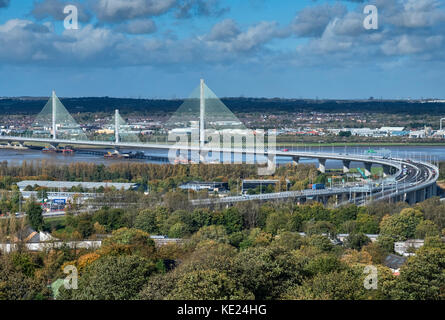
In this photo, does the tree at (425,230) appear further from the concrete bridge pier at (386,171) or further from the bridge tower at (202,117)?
the bridge tower at (202,117)

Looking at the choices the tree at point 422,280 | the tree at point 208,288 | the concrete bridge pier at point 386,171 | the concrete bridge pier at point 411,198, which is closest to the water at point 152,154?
the concrete bridge pier at point 386,171

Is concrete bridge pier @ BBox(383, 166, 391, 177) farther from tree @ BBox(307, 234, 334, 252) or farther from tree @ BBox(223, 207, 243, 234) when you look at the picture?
tree @ BBox(307, 234, 334, 252)

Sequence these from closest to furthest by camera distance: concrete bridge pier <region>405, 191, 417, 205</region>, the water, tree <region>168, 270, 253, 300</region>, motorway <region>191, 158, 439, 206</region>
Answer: tree <region>168, 270, 253, 300</region>
motorway <region>191, 158, 439, 206</region>
concrete bridge pier <region>405, 191, 417, 205</region>
the water

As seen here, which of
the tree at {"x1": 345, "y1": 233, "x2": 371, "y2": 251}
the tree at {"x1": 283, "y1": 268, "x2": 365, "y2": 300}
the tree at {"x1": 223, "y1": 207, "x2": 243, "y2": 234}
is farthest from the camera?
the tree at {"x1": 223, "y1": 207, "x2": 243, "y2": 234}

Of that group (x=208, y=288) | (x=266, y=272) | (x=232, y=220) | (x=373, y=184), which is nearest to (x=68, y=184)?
(x=232, y=220)

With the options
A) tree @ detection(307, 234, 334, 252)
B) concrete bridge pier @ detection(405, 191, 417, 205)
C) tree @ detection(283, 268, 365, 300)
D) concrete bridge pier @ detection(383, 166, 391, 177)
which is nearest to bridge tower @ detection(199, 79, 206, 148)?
concrete bridge pier @ detection(383, 166, 391, 177)

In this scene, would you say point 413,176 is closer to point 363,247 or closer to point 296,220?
point 296,220

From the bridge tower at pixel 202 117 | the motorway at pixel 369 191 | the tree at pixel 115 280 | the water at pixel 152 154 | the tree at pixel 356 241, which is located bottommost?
the water at pixel 152 154

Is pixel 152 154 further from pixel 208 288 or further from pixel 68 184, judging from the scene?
pixel 208 288
